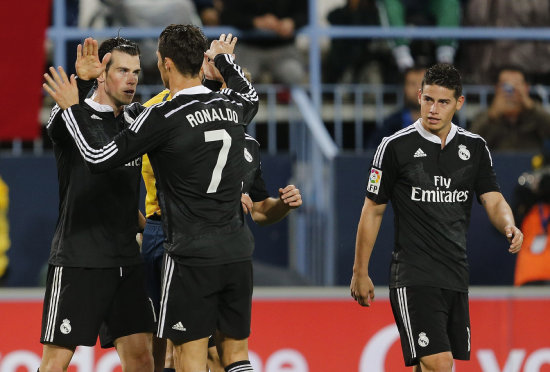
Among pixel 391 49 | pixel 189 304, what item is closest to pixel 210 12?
pixel 391 49

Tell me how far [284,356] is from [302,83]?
3801 millimetres

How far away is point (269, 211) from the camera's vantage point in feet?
20.7

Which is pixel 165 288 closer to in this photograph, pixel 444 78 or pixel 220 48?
pixel 220 48

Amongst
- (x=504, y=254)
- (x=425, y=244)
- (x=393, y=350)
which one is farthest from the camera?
(x=504, y=254)

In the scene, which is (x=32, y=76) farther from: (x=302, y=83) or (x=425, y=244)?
(x=425, y=244)

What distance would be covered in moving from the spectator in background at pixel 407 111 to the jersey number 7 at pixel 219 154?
13.7ft

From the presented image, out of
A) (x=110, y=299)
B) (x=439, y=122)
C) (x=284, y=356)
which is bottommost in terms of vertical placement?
(x=284, y=356)

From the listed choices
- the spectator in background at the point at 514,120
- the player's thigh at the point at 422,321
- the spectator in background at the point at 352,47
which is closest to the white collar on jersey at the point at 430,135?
the player's thigh at the point at 422,321

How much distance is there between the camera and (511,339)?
7.20 metres

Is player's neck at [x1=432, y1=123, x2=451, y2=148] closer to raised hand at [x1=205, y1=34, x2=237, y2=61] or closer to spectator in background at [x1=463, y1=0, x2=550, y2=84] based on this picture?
raised hand at [x1=205, y1=34, x2=237, y2=61]

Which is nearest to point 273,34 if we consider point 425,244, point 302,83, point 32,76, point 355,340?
point 302,83

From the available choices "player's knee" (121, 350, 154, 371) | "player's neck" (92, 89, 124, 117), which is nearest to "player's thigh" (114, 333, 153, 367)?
"player's knee" (121, 350, 154, 371)

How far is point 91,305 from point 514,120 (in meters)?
5.23

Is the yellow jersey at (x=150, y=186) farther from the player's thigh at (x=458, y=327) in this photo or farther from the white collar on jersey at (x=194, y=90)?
the player's thigh at (x=458, y=327)
